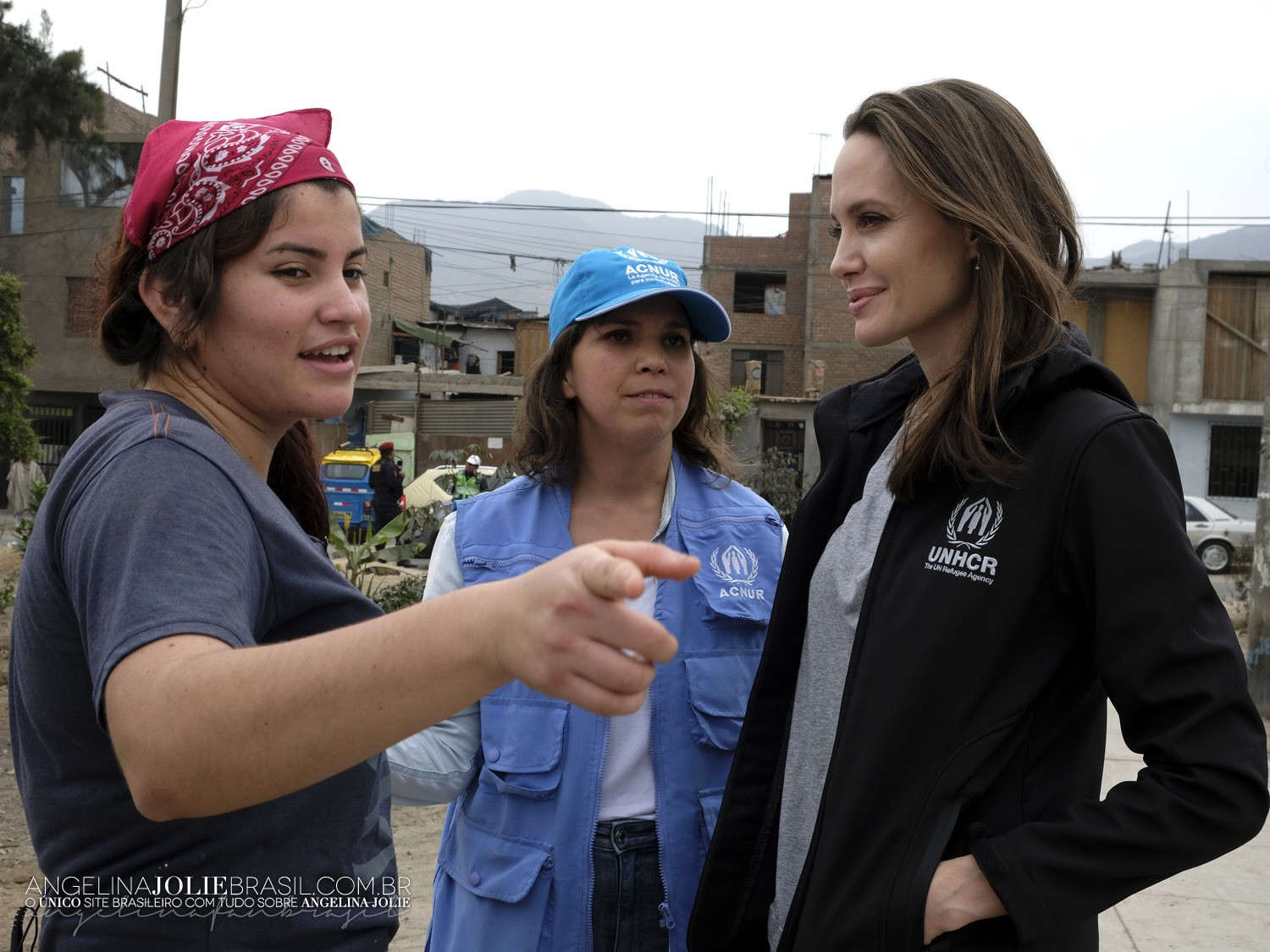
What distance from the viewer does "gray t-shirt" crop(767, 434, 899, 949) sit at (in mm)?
1839

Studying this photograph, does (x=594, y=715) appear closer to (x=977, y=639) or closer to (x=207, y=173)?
(x=977, y=639)

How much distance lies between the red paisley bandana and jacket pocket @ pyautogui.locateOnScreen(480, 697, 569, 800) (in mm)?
1198

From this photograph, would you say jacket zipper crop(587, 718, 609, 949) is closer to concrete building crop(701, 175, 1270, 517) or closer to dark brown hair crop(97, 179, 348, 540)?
dark brown hair crop(97, 179, 348, 540)

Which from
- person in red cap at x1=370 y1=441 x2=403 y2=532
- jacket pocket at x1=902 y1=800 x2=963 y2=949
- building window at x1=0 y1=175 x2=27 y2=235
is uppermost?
building window at x1=0 y1=175 x2=27 y2=235

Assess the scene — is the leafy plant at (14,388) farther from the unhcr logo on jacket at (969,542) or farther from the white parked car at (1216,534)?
the white parked car at (1216,534)

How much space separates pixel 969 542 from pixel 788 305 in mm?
35398

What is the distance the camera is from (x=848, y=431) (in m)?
2.08

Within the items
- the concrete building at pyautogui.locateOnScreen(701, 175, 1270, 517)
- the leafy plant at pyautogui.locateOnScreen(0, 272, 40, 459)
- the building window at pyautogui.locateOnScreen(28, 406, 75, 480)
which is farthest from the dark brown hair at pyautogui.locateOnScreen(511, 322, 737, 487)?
the building window at pyautogui.locateOnScreen(28, 406, 75, 480)

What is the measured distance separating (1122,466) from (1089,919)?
0.73 m

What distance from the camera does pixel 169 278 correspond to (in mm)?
1415

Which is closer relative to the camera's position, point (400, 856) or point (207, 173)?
point (207, 173)

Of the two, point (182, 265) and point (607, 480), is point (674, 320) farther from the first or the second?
point (182, 265)

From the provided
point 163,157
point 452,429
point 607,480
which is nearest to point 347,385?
point 163,157


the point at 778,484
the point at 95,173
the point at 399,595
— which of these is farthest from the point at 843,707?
the point at 95,173
